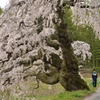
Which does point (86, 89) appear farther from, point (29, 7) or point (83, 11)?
point (29, 7)

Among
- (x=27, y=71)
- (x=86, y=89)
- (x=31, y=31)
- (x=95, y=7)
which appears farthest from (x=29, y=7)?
(x=86, y=89)

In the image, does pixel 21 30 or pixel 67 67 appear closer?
pixel 21 30

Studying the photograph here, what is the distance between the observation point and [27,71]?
34.4ft

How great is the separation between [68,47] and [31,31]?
3800mm

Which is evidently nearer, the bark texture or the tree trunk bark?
the bark texture

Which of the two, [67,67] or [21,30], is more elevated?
[21,30]

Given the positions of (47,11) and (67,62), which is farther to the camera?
(67,62)

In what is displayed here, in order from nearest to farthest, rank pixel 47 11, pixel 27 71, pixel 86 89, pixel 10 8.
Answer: pixel 47 11
pixel 10 8
pixel 27 71
pixel 86 89

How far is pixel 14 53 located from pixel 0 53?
697 millimetres

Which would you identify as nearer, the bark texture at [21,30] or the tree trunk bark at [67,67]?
the bark texture at [21,30]

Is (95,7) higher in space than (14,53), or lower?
higher

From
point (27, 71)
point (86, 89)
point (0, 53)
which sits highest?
point (0, 53)

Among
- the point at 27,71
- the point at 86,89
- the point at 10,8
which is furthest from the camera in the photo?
the point at 86,89

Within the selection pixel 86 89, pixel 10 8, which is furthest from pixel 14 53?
pixel 86 89
